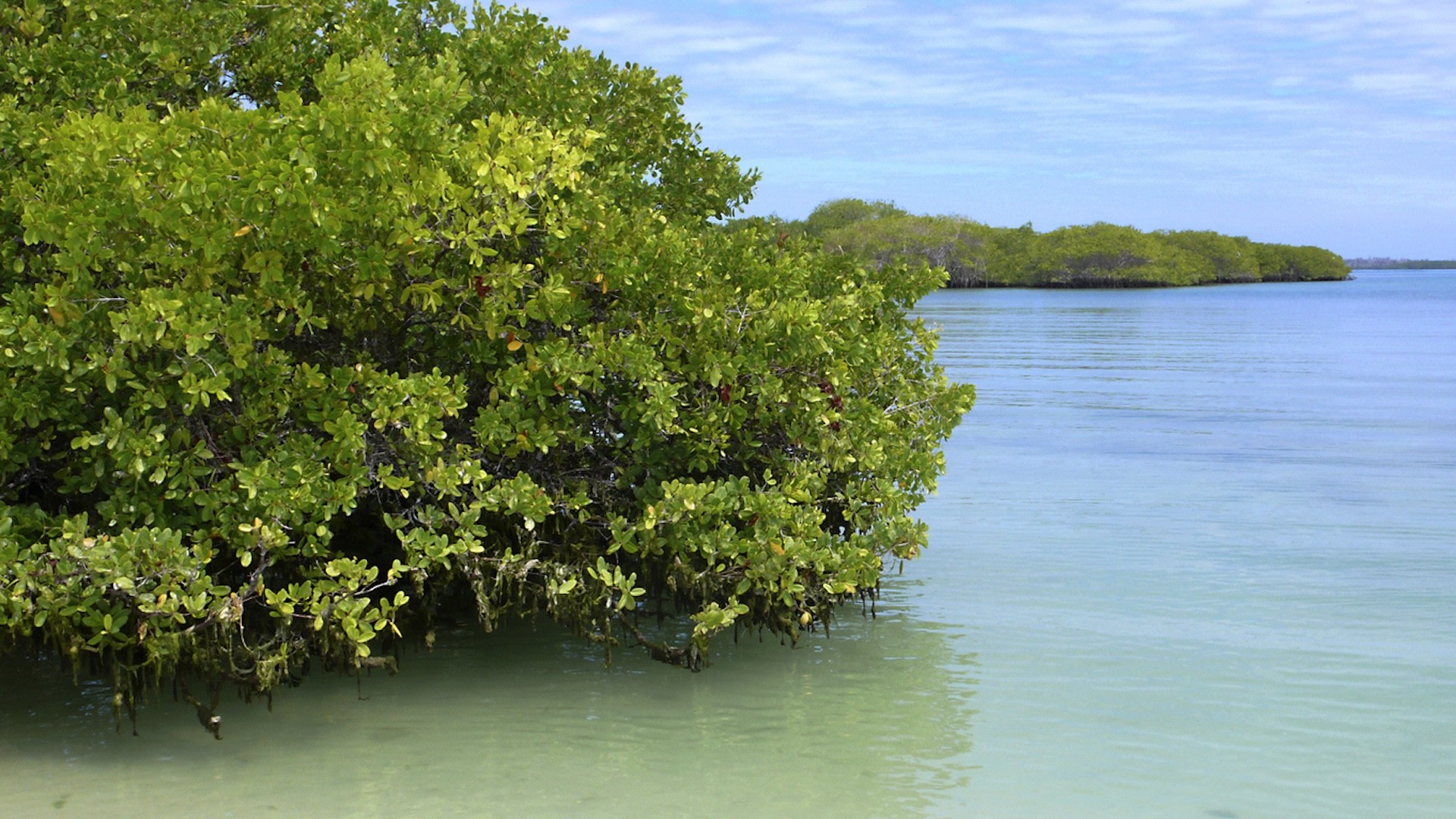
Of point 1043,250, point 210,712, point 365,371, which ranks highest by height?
point 1043,250

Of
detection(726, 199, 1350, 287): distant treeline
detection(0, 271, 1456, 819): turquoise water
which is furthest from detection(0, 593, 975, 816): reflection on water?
detection(726, 199, 1350, 287): distant treeline

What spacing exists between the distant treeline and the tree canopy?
94.3 m

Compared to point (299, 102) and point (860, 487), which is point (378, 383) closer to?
point (299, 102)

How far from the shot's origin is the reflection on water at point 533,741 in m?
5.41

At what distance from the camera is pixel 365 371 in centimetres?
585

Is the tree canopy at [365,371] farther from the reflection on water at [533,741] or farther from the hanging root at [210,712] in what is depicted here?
the reflection on water at [533,741]

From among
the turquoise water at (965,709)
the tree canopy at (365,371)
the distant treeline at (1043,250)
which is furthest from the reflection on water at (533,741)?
the distant treeline at (1043,250)

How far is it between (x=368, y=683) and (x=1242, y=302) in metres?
69.9

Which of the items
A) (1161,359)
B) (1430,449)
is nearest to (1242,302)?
(1161,359)

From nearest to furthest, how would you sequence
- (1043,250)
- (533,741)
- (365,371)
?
1. (365,371)
2. (533,741)
3. (1043,250)

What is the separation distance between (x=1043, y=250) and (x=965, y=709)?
115023 millimetres

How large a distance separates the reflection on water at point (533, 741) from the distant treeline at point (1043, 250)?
94.6 meters

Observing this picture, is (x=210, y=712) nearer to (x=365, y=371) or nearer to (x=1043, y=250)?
(x=365, y=371)

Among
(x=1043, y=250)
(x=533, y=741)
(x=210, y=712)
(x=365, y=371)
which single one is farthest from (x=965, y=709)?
(x=1043, y=250)
